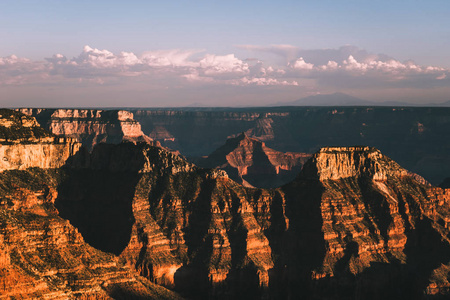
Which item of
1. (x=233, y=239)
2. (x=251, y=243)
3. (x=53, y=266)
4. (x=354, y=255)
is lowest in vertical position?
(x=354, y=255)

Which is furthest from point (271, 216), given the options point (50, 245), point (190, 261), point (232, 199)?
point (50, 245)

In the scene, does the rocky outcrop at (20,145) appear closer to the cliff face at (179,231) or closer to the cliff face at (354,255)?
the cliff face at (179,231)

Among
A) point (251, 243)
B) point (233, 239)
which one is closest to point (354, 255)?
point (251, 243)

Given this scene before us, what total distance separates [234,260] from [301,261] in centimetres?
1707

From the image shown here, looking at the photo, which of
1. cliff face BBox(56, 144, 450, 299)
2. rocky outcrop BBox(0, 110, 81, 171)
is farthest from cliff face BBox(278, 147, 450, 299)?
rocky outcrop BBox(0, 110, 81, 171)

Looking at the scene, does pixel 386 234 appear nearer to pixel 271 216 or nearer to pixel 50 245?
pixel 271 216

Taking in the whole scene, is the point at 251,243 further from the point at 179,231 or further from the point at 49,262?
the point at 49,262

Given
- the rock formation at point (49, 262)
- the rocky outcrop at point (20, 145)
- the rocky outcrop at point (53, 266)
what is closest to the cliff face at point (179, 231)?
the rocky outcrop at point (20, 145)

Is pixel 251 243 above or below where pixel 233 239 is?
below

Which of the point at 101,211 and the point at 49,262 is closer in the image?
the point at 49,262

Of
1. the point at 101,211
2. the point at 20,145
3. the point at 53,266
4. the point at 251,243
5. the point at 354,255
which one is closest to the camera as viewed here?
the point at 53,266

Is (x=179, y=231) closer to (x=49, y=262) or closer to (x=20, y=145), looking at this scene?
(x=20, y=145)

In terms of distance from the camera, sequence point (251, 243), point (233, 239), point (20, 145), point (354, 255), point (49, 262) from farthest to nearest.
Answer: point (20, 145)
point (233, 239)
point (354, 255)
point (251, 243)
point (49, 262)

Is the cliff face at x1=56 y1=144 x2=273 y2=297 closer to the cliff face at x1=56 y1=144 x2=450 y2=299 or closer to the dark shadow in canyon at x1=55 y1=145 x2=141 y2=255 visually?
the dark shadow in canyon at x1=55 y1=145 x2=141 y2=255
